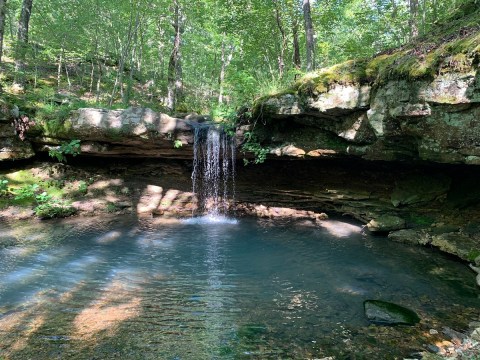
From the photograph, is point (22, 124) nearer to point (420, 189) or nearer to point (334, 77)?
point (334, 77)

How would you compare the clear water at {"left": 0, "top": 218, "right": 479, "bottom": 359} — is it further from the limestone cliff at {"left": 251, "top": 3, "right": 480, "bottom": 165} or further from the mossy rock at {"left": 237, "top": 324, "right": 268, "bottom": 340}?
the limestone cliff at {"left": 251, "top": 3, "right": 480, "bottom": 165}

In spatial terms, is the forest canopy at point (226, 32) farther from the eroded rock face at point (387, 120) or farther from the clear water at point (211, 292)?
the clear water at point (211, 292)

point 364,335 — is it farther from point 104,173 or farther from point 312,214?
point 104,173

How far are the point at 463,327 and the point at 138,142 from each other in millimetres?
8943

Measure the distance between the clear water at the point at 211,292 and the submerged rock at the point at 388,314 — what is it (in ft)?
0.47

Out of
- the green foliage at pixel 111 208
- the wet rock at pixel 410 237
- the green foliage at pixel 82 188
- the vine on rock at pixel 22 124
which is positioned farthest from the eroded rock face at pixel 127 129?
the wet rock at pixel 410 237

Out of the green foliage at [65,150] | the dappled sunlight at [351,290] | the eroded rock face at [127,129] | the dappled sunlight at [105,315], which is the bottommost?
the dappled sunlight at [351,290]

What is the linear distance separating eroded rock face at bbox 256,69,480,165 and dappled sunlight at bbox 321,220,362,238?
86.9 inches

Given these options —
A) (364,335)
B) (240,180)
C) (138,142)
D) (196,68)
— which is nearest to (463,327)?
(364,335)

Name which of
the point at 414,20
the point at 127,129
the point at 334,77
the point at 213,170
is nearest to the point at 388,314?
the point at 334,77

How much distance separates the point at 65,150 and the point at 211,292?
743 cm

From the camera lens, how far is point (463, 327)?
13.7 feet

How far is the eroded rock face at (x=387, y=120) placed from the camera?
561cm

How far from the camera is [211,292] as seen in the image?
528 cm
